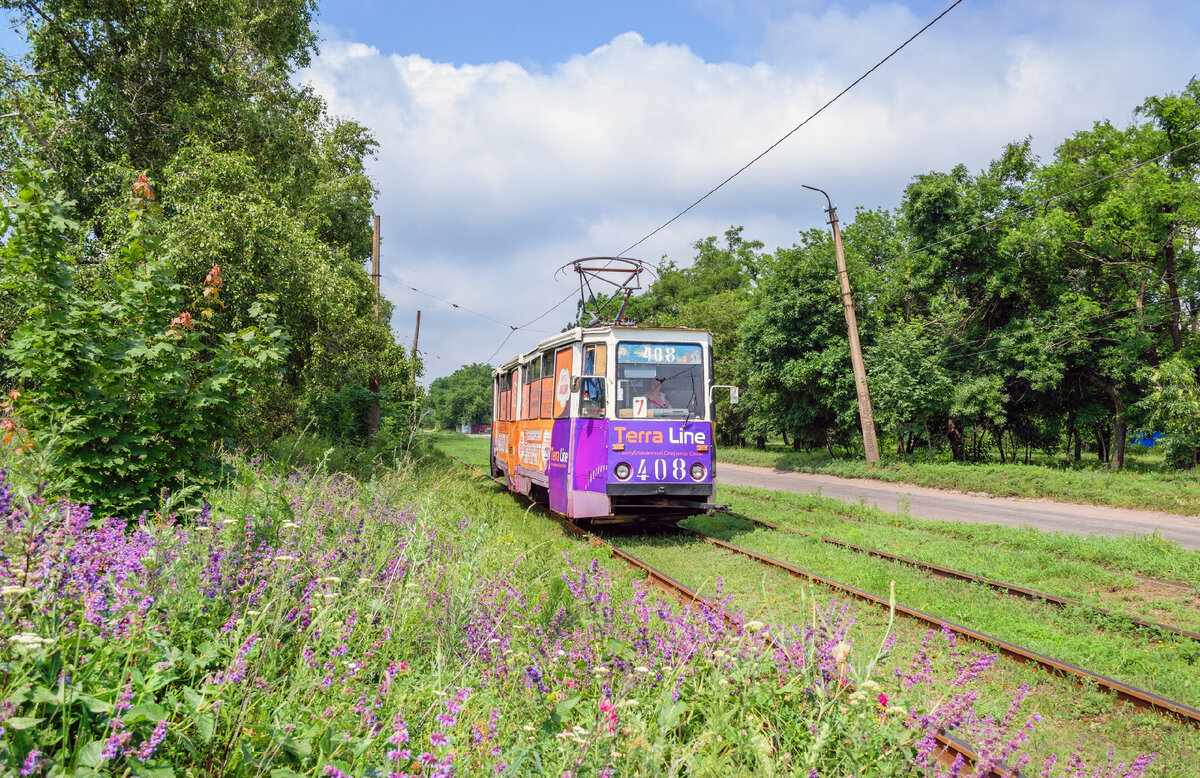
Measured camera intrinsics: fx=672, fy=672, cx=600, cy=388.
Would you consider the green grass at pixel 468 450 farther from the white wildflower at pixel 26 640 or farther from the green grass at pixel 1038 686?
the white wildflower at pixel 26 640

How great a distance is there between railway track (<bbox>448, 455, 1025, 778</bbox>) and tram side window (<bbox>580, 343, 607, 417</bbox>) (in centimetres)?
195

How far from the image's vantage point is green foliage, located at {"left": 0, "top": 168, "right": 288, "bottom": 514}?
502 centimetres

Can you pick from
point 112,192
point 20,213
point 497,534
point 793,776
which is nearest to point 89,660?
point 793,776

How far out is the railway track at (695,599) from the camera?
11.5 feet

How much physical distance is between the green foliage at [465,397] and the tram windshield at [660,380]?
138414 mm

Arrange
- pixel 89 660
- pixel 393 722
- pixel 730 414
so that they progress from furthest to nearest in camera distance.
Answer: pixel 730 414
pixel 393 722
pixel 89 660

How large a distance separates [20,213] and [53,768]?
478cm

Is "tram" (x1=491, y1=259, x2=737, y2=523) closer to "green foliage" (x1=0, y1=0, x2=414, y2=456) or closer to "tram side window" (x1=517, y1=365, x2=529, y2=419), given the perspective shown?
"tram side window" (x1=517, y1=365, x2=529, y2=419)

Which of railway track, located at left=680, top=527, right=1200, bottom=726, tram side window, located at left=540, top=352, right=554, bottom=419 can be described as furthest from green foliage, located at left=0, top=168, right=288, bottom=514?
tram side window, located at left=540, top=352, right=554, bottom=419

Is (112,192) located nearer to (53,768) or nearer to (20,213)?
(20,213)

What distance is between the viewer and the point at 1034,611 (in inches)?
278

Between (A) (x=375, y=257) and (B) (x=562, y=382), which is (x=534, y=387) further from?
(A) (x=375, y=257)

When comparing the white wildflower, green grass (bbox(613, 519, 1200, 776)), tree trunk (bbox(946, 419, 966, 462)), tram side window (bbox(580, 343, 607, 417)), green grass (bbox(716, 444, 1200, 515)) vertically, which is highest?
tram side window (bbox(580, 343, 607, 417))

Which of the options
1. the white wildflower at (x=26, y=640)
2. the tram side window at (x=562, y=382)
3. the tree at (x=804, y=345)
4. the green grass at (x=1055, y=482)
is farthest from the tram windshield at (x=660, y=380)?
the tree at (x=804, y=345)
